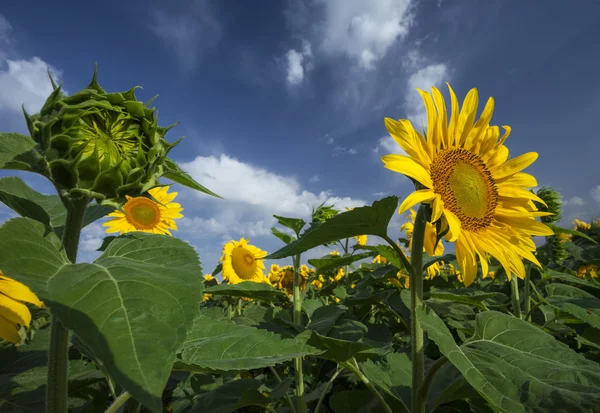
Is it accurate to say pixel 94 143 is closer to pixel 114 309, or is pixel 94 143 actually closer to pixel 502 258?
pixel 114 309

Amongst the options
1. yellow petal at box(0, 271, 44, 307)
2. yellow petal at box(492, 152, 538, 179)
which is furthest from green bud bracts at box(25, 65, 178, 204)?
yellow petal at box(492, 152, 538, 179)

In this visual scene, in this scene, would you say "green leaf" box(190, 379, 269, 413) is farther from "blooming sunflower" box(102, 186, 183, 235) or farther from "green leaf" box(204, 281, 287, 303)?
"blooming sunflower" box(102, 186, 183, 235)

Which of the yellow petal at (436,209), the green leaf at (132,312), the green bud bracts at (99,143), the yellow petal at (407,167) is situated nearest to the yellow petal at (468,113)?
the yellow petal at (407,167)

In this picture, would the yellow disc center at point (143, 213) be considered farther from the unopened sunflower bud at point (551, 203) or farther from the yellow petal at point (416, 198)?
the unopened sunflower bud at point (551, 203)

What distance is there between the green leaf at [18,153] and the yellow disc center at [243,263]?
16.0ft

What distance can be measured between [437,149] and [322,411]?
2.24 m

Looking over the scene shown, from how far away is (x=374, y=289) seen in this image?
406 centimetres

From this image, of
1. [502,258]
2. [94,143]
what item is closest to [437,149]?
[502,258]

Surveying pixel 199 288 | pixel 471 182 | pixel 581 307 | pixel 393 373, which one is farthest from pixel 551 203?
pixel 199 288

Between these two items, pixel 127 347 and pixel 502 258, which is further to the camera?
pixel 502 258

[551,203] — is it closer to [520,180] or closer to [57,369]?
[520,180]

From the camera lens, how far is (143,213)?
3.80 metres

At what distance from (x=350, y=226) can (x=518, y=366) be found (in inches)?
29.8

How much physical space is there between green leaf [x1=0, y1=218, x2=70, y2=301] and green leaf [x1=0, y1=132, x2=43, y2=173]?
0.16m
